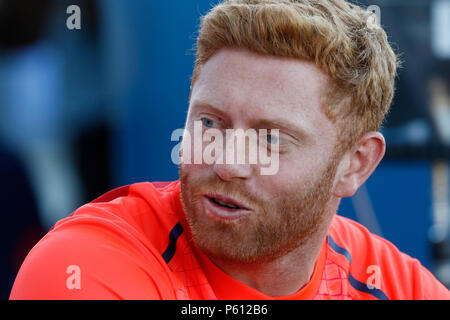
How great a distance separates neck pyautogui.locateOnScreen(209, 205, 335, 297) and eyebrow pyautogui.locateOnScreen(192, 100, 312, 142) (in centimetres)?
35

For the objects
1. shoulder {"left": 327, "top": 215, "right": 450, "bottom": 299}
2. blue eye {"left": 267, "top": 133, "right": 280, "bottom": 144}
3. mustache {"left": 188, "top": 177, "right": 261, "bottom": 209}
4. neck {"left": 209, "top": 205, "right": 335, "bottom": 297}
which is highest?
blue eye {"left": 267, "top": 133, "right": 280, "bottom": 144}

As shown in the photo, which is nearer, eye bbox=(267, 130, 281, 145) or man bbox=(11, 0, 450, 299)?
man bbox=(11, 0, 450, 299)

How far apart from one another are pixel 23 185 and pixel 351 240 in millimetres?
2984

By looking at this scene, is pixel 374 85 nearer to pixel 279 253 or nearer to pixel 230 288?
pixel 279 253

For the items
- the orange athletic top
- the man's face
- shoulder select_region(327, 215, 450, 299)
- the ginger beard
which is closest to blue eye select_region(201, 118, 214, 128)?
the man's face

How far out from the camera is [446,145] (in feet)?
13.1

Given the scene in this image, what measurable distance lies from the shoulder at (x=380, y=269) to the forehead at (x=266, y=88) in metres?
0.54

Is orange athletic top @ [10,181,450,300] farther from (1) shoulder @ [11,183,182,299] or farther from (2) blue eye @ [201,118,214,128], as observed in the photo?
(2) blue eye @ [201,118,214,128]

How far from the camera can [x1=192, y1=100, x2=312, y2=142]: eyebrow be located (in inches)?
64.4

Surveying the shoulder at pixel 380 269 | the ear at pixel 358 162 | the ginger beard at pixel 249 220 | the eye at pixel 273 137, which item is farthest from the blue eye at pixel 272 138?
the shoulder at pixel 380 269

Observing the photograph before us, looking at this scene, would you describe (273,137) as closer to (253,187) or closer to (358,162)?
(253,187)

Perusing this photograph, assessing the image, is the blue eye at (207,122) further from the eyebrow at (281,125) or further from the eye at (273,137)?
the eye at (273,137)

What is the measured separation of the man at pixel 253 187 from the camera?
154 centimetres

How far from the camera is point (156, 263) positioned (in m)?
1.61
